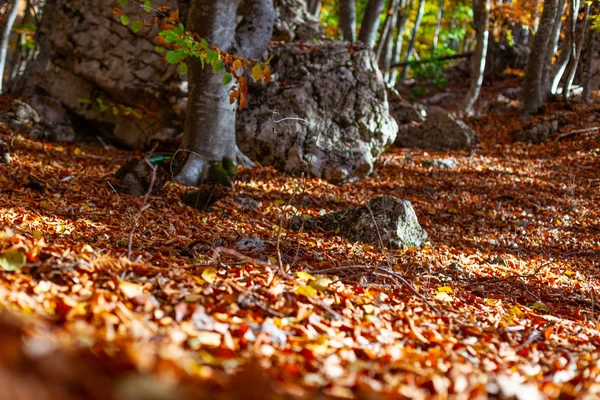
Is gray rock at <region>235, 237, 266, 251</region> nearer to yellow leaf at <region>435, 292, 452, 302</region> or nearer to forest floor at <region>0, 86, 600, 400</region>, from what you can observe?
forest floor at <region>0, 86, 600, 400</region>

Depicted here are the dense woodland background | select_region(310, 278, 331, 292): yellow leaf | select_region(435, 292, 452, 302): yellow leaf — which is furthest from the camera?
select_region(435, 292, 452, 302): yellow leaf

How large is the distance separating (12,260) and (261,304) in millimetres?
1204

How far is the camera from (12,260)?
7.19ft

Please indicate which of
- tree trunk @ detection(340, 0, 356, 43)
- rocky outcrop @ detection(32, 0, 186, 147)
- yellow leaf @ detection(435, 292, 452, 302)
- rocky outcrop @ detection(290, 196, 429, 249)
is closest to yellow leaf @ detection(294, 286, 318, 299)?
yellow leaf @ detection(435, 292, 452, 302)

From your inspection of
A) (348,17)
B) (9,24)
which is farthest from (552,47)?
(9,24)

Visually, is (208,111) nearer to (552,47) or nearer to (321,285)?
(321,285)

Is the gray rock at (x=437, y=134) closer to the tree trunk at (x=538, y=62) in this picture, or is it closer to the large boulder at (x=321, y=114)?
the large boulder at (x=321, y=114)

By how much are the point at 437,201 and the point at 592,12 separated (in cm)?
979

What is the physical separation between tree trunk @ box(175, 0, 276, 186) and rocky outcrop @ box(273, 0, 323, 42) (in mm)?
3011

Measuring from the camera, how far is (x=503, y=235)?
221 inches

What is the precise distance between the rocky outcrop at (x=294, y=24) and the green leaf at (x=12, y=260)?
23.5 feet

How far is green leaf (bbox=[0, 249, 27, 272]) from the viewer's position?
2160mm

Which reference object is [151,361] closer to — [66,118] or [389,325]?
[389,325]

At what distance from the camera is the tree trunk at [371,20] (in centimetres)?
1027
